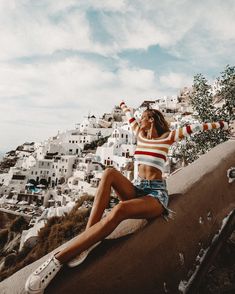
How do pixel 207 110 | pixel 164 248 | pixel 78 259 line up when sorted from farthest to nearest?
1. pixel 207 110
2. pixel 164 248
3. pixel 78 259

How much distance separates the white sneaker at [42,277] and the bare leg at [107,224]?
65 mm

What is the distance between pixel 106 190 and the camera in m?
3.03

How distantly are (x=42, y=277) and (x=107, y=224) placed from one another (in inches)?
28.5

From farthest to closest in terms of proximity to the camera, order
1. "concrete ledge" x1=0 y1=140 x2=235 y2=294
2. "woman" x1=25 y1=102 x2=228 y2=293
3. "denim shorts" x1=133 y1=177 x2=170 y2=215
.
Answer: "denim shorts" x1=133 y1=177 x2=170 y2=215 → "concrete ledge" x1=0 y1=140 x2=235 y2=294 → "woman" x1=25 y1=102 x2=228 y2=293

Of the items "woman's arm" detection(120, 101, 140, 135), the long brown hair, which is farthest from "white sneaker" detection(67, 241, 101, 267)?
"woman's arm" detection(120, 101, 140, 135)

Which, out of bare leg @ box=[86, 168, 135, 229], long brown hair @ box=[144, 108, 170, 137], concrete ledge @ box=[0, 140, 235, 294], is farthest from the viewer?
long brown hair @ box=[144, 108, 170, 137]

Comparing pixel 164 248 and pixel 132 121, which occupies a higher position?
pixel 132 121

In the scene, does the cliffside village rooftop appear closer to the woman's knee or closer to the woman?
the woman

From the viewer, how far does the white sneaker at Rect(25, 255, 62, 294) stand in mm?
2488

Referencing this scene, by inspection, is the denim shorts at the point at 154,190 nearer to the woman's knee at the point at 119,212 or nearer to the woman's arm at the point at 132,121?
the woman's knee at the point at 119,212

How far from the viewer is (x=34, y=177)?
59781mm

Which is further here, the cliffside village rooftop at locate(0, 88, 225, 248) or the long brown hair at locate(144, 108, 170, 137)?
the cliffside village rooftop at locate(0, 88, 225, 248)

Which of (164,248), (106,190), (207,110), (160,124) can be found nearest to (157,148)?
(160,124)

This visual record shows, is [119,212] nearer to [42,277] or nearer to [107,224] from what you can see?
[107,224]
